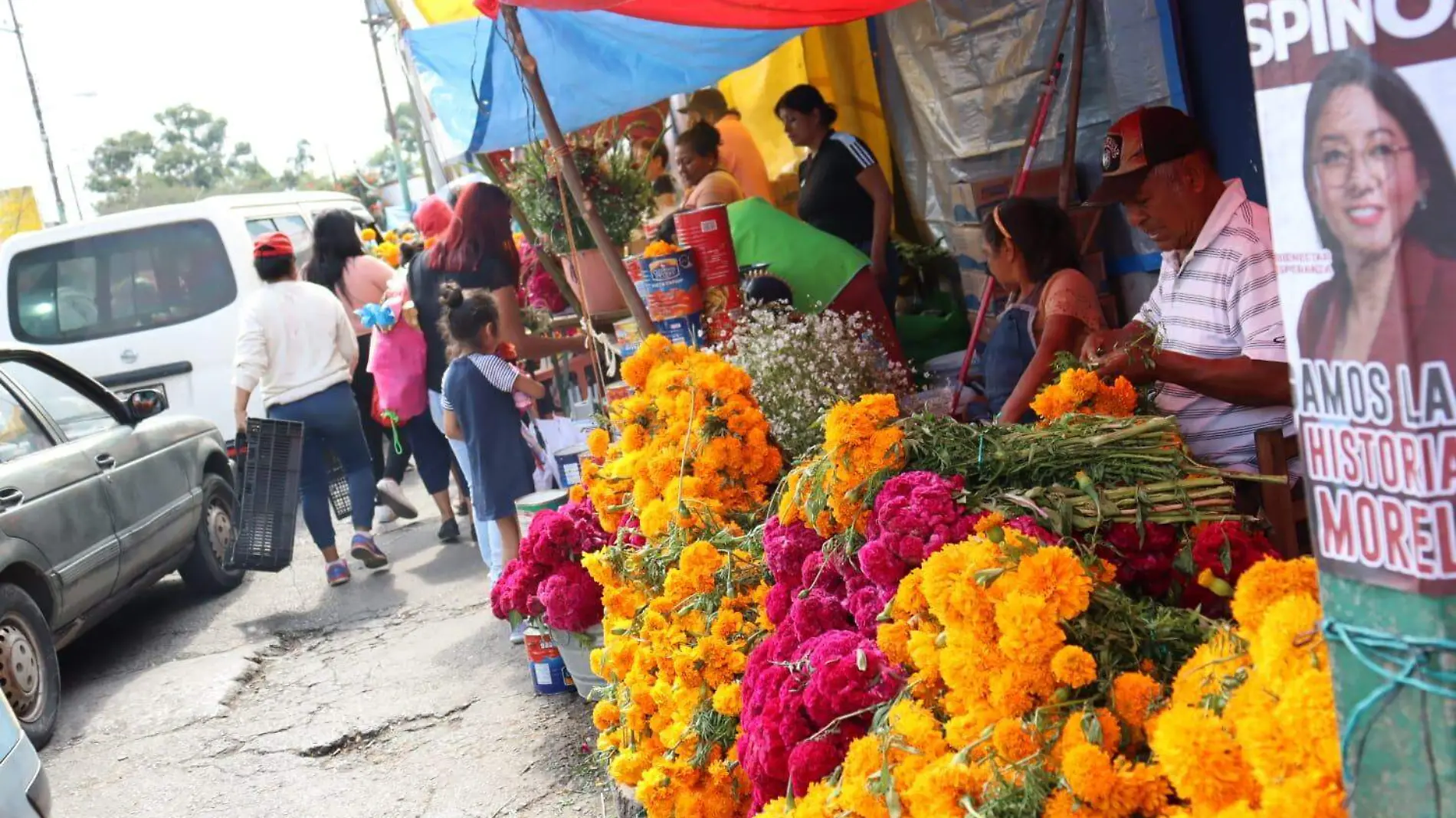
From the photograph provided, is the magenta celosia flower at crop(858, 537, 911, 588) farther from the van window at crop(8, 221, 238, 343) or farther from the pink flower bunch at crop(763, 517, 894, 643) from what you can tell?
the van window at crop(8, 221, 238, 343)

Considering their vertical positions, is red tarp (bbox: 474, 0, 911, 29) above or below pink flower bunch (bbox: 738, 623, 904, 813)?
above

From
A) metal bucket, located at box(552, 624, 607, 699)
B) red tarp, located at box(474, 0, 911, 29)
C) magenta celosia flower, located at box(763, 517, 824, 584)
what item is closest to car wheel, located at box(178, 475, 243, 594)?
metal bucket, located at box(552, 624, 607, 699)

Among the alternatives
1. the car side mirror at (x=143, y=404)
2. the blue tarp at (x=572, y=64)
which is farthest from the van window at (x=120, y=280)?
the blue tarp at (x=572, y=64)

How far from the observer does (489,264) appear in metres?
6.80

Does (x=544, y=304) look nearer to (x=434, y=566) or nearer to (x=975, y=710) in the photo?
(x=434, y=566)

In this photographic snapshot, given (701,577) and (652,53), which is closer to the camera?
(701,577)

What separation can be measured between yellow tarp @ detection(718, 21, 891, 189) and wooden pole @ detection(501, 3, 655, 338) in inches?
153

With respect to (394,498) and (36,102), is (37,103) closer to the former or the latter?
(36,102)

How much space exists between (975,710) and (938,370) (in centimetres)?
426

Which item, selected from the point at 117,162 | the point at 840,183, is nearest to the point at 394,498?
the point at 840,183

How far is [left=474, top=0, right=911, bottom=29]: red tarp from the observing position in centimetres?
434

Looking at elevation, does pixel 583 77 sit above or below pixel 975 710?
above

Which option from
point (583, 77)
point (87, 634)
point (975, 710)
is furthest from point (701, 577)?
point (87, 634)

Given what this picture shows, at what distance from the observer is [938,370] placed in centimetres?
631
